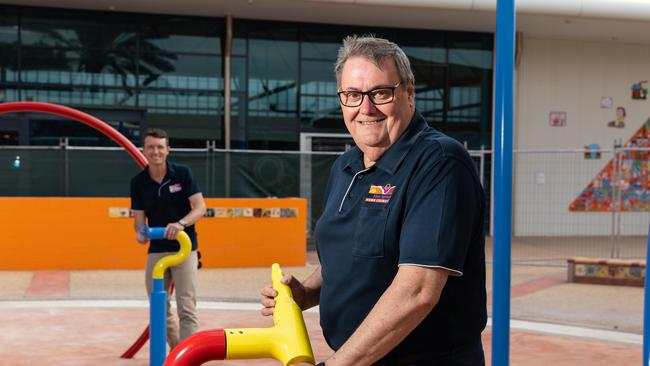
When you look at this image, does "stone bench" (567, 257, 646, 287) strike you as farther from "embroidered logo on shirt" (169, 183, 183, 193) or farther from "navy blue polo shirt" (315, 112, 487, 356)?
"navy blue polo shirt" (315, 112, 487, 356)

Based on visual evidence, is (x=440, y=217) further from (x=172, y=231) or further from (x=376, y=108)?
(x=172, y=231)

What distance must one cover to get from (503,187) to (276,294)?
2.44 ft

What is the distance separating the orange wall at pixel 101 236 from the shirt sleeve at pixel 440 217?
889 centimetres

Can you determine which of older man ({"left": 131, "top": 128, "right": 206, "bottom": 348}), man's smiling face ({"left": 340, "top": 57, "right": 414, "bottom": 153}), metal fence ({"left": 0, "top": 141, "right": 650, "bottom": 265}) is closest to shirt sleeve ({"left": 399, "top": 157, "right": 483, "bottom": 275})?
man's smiling face ({"left": 340, "top": 57, "right": 414, "bottom": 153})

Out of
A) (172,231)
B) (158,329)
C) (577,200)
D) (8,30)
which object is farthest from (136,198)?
(577,200)

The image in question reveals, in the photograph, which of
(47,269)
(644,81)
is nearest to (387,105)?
(47,269)

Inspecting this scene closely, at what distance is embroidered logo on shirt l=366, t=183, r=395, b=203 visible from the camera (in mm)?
1797

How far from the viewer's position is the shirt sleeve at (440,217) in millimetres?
1677

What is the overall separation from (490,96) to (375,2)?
14.7ft

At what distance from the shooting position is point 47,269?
10070 millimetres

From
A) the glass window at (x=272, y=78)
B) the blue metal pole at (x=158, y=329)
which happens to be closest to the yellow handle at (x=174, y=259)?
the blue metal pole at (x=158, y=329)

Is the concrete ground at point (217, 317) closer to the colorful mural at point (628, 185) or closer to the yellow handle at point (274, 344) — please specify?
the yellow handle at point (274, 344)

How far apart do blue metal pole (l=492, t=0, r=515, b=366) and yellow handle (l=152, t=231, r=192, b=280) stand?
284cm

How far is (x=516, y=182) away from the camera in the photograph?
14742 mm
